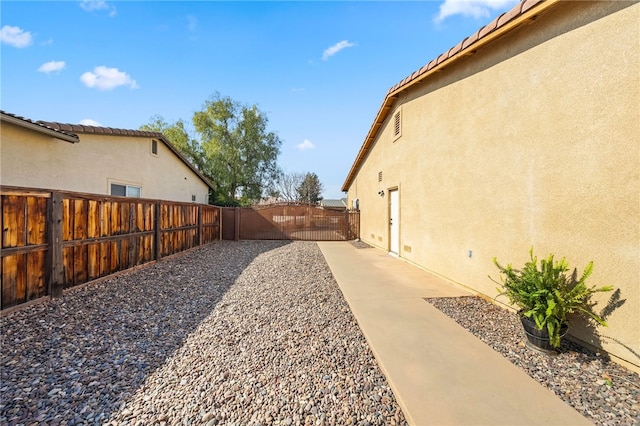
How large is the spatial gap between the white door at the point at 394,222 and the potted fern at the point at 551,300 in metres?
5.52

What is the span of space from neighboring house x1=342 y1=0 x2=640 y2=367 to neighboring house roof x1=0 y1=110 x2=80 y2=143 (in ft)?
30.8

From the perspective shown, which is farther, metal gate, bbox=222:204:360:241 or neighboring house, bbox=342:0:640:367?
metal gate, bbox=222:204:360:241

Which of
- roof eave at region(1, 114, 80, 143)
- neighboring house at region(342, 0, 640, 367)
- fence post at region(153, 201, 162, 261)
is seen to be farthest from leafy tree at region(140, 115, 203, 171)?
neighboring house at region(342, 0, 640, 367)

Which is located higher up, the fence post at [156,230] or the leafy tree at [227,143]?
the leafy tree at [227,143]

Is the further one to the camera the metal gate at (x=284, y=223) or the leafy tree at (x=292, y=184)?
the leafy tree at (x=292, y=184)

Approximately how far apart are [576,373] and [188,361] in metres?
3.91

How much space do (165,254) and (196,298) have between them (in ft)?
12.6

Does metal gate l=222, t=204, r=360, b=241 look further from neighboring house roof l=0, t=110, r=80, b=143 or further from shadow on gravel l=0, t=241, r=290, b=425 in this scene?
shadow on gravel l=0, t=241, r=290, b=425

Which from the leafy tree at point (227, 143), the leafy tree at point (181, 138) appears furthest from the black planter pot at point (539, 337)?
the leafy tree at point (181, 138)

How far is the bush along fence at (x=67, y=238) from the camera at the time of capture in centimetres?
371

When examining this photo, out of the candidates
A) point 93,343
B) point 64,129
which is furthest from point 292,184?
point 93,343

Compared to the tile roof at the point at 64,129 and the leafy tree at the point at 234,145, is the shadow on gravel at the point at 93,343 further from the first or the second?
the leafy tree at the point at 234,145

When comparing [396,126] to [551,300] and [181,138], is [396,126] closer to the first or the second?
[551,300]

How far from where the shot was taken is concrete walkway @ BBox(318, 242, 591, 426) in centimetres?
204
